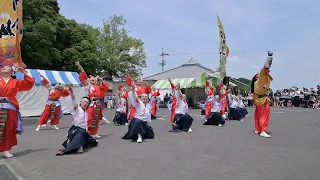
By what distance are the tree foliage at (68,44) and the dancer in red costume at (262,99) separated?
17599 millimetres

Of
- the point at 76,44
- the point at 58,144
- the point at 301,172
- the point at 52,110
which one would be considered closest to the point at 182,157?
the point at 301,172

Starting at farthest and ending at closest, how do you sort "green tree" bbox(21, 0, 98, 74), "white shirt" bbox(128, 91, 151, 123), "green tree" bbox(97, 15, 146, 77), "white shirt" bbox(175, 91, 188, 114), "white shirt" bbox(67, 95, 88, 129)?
"green tree" bbox(97, 15, 146, 77), "green tree" bbox(21, 0, 98, 74), "white shirt" bbox(175, 91, 188, 114), "white shirt" bbox(128, 91, 151, 123), "white shirt" bbox(67, 95, 88, 129)

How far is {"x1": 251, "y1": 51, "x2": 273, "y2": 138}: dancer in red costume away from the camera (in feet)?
28.5

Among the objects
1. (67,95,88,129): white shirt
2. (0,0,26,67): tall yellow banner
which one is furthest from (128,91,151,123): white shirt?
(0,0,26,67): tall yellow banner

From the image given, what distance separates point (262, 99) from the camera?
29.0 feet

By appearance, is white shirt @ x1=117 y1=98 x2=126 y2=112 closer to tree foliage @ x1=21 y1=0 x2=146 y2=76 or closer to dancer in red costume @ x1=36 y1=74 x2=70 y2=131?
dancer in red costume @ x1=36 y1=74 x2=70 y2=131

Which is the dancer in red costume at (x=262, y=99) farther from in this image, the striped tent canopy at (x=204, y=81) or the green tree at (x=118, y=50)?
the green tree at (x=118, y=50)

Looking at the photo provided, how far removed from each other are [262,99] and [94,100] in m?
4.99

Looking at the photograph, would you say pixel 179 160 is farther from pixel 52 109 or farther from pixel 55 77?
pixel 55 77

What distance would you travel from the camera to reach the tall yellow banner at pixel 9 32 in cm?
913

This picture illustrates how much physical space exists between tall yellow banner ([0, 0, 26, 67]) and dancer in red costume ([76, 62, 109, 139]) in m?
2.29

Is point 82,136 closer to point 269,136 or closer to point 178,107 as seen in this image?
point 178,107

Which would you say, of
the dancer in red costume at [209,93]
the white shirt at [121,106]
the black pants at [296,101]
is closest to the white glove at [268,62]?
the dancer in red costume at [209,93]

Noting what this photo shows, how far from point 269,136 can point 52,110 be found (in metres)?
7.59
